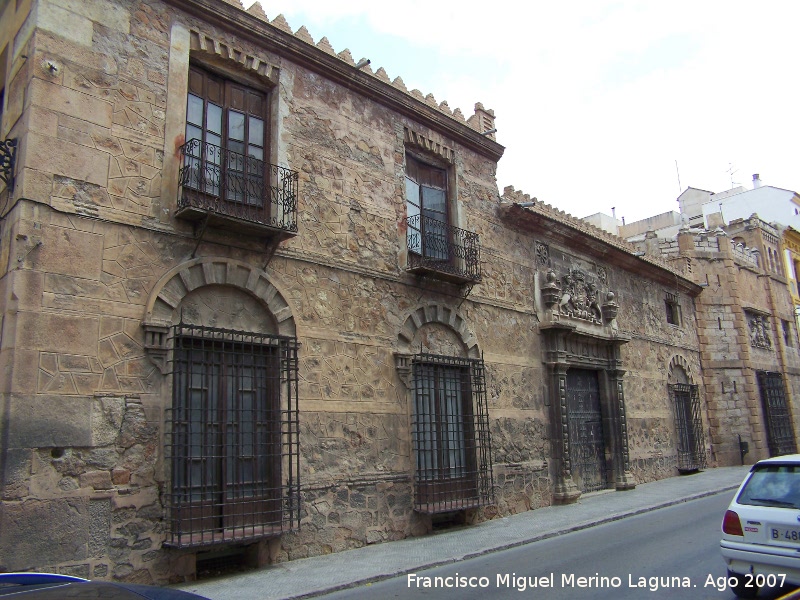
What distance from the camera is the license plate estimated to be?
18.0 feet

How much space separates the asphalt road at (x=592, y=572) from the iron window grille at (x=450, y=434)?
154 centimetres

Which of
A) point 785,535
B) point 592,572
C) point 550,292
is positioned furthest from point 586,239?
point 785,535

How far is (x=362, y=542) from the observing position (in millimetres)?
8859

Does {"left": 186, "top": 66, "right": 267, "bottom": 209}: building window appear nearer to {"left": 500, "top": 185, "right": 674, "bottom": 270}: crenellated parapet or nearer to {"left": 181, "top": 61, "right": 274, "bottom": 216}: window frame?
{"left": 181, "top": 61, "right": 274, "bottom": 216}: window frame

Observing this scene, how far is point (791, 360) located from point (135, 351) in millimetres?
24750

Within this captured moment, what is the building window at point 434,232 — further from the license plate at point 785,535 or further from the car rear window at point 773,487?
the license plate at point 785,535

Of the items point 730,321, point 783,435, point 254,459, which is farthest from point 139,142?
point 783,435

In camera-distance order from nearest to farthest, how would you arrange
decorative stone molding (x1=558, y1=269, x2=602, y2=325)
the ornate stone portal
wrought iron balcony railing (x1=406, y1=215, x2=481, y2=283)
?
1. wrought iron balcony railing (x1=406, y1=215, x2=481, y2=283)
2. the ornate stone portal
3. decorative stone molding (x1=558, y1=269, x2=602, y2=325)

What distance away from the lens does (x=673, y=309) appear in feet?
65.1

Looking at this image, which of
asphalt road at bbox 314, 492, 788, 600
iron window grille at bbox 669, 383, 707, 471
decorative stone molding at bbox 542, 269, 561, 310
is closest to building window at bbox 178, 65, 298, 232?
asphalt road at bbox 314, 492, 788, 600

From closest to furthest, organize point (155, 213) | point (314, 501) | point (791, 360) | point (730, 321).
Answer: point (155, 213), point (314, 501), point (730, 321), point (791, 360)

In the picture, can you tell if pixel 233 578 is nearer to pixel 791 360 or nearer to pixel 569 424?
pixel 569 424

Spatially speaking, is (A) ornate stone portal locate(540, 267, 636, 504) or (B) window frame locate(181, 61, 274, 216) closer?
(B) window frame locate(181, 61, 274, 216)

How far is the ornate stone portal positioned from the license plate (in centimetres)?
716
